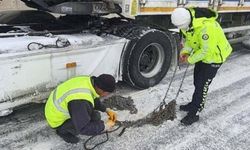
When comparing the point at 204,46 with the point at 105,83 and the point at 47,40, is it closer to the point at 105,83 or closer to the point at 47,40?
the point at 105,83

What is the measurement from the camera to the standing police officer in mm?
4074

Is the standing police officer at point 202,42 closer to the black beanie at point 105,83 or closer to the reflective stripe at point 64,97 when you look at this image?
the black beanie at point 105,83

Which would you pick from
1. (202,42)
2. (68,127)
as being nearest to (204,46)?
(202,42)

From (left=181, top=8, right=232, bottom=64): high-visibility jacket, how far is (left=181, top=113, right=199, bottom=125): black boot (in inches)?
27.8

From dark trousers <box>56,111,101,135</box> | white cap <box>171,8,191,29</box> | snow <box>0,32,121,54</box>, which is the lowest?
dark trousers <box>56,111,101,135</box>

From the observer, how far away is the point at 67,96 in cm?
333

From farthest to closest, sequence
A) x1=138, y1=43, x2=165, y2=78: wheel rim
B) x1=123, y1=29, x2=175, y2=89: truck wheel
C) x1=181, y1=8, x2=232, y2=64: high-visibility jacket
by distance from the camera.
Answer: x1=138, y1=43, x2=165, y2=78: wheel rim → x1=123, y1=29, x2=175, y2=89: truck wheel → x1=181, y1=8, x2=232, y2=64: high-visibility jacket

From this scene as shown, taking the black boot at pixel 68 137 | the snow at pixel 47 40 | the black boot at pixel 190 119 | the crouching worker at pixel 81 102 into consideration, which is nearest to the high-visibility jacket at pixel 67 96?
the crouching worker at pixel 81 102

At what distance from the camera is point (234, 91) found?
5.62 meters

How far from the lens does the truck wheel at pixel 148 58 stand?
5039 millimetres

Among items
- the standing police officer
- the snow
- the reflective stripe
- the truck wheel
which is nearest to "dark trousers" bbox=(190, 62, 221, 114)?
the standing police officer

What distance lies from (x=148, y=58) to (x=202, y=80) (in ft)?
4.07

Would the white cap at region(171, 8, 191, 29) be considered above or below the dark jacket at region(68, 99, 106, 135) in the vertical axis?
above

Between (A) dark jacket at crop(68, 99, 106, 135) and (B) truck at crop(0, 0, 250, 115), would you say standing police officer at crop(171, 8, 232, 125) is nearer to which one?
(B) truck at crop(0, 0, 250, 115)
